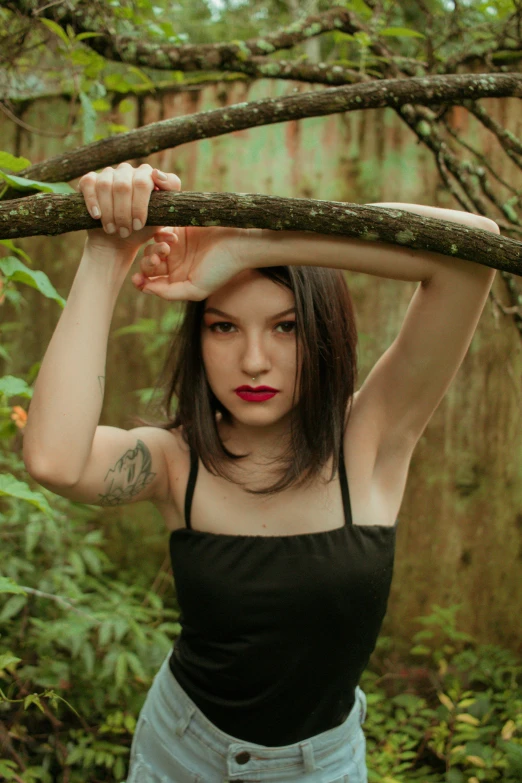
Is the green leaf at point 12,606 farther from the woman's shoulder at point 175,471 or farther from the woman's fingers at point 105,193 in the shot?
the woman's fingers at point 105,193

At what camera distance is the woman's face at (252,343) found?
1.36m

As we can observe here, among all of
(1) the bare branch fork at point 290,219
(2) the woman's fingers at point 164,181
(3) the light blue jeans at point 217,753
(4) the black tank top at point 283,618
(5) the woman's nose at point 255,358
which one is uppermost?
(2) the woman's fingers at point 164,181

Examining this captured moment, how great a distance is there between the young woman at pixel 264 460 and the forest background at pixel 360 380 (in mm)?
645

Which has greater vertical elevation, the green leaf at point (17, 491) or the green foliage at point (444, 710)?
the green leaf at point (17, 491)

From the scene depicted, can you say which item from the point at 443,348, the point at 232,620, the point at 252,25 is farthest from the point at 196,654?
the point at 252,25

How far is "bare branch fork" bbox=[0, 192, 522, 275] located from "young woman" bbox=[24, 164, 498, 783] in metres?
0.10

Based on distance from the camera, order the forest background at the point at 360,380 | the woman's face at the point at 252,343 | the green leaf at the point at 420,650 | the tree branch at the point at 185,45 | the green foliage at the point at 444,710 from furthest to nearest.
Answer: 1. the green leaf at the point at 420,650
2. the green foliage at the point at 444,710
3. the forest background at the point at 360,380
4. the tree branch at the point at 185,45
5. the woman's face at the point at 252,343

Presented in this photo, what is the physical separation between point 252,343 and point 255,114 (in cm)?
65

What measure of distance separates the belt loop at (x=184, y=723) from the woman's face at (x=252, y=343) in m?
0.67

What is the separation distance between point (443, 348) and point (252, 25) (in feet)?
14.8

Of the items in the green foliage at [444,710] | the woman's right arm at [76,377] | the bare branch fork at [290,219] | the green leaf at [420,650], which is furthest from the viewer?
the green leaf at [420,650]

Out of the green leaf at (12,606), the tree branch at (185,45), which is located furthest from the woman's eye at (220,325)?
the green leaf at (12,606)

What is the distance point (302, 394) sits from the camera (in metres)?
1.43

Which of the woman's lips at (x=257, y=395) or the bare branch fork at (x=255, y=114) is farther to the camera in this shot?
the bare branch fork at (x=255, y=114)
